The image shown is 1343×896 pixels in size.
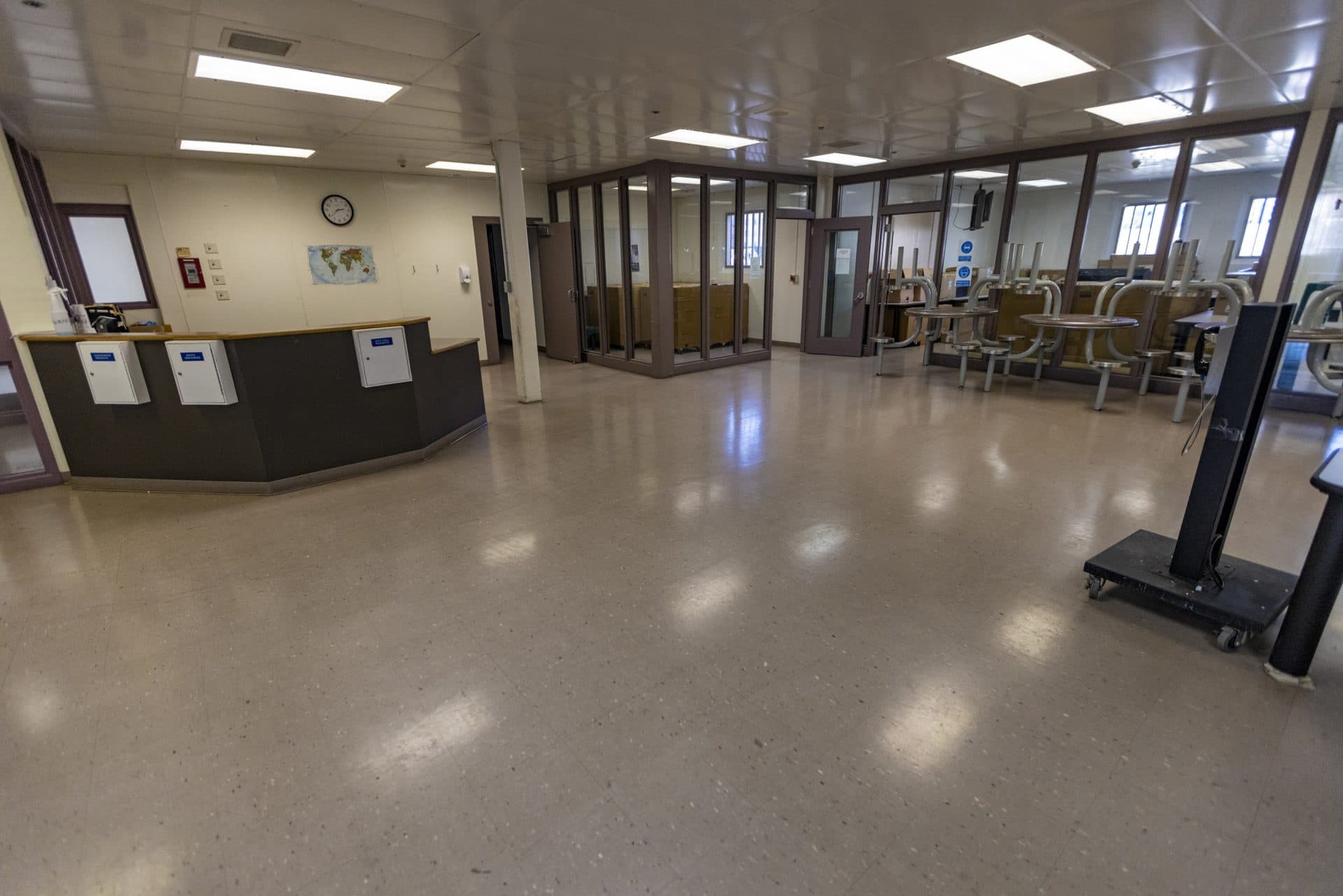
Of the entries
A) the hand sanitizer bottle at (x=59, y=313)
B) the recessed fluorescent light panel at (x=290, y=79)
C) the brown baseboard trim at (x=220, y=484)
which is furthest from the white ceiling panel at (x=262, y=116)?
the brown baseboard trim at (x=220, y=484)

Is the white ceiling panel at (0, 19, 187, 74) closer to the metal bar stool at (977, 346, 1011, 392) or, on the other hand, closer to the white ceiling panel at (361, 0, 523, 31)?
the white ceiling panel at (361, 0, 523, 31)

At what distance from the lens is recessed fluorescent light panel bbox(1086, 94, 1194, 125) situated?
4.92m

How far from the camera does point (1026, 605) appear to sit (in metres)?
2.54

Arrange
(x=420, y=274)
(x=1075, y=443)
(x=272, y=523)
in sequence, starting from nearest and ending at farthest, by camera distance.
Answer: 1. (x=272, y=523)
2. (x=1075, y=443)
3. (x=420, y=274)

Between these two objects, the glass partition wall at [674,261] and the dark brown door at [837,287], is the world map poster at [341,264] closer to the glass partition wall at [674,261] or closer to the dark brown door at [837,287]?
the glass partition wall at [674,261]

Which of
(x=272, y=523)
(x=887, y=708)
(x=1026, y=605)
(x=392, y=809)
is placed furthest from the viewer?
(x=272, y=523)

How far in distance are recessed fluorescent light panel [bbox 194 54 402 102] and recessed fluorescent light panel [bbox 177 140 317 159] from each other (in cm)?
245

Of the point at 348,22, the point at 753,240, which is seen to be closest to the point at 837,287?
the point at 753,240

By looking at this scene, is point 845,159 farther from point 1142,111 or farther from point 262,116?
point 262,116

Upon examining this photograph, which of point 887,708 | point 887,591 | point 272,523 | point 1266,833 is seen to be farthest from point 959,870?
point 272,523

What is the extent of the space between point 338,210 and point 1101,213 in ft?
44.0

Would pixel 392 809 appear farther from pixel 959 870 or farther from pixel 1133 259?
pixel 1133 259

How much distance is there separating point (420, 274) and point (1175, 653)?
29.5 feet

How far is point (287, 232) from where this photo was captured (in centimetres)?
725
